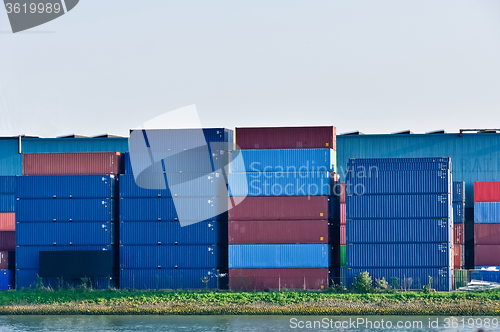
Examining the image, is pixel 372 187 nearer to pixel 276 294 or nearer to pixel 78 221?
pixel 276 294

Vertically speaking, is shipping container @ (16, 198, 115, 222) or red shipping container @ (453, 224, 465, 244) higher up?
shipping container @ (16, 198, 115, 222)

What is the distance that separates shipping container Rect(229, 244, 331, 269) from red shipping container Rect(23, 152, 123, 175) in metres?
9.53

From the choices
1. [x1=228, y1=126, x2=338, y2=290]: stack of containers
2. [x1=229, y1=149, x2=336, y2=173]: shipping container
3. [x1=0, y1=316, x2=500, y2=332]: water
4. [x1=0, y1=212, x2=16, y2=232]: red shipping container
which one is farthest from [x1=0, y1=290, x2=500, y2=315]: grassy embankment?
[x1=0, y1=212, x2=16, y2=232]: red shipping container

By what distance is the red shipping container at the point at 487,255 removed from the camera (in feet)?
210

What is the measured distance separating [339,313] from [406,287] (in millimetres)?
4745

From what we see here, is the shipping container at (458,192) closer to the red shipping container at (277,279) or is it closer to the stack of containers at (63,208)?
the red shipping container at (277,279)

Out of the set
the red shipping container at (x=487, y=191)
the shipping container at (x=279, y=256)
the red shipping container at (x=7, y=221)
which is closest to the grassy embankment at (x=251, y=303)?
the shipping container at (x=279, y=256)

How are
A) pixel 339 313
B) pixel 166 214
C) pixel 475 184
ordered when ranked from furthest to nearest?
1. pixel 475 184
2. pixel 166 214
3. pixel 339 313

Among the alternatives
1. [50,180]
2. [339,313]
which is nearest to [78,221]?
[50,180]

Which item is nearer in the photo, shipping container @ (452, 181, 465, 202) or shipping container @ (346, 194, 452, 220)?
shipping container @ (346, 194, 452, 220)

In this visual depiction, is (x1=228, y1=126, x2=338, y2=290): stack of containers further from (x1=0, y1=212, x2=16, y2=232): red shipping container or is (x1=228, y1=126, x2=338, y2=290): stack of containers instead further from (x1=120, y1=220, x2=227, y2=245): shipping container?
(x1=0, y1=212, x2=16, y2=232): red shipping container

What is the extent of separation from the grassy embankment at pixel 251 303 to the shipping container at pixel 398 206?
4806mm

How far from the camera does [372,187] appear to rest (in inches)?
2299

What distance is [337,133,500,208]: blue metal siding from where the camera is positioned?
228 ft
